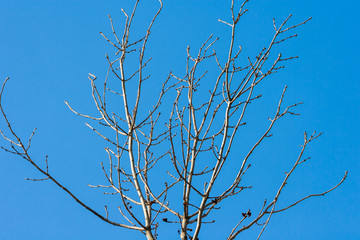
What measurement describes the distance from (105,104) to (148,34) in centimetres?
71

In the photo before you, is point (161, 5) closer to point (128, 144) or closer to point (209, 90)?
point (209, 90)

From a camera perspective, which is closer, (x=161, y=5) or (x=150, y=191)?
(x=150, y=191)

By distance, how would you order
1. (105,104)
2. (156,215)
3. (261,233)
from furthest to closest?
1. (105,104)
2. (156,215)
3. (261,233)

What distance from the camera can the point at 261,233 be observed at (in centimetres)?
327

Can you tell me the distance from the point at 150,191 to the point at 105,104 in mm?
834

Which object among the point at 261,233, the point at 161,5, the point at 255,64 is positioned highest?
the point at 161,5

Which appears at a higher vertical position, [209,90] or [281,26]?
[281,26]

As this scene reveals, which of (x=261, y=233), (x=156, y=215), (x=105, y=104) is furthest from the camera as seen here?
(x=105, y=104)

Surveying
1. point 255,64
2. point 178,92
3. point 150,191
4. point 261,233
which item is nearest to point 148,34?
point 178,92

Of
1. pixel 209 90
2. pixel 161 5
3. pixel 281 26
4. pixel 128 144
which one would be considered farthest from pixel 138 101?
pixel 281 26

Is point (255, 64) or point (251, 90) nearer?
point (251, 90)

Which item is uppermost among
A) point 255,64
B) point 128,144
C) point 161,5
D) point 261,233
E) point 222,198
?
point 161,5

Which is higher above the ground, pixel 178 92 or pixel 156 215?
pixel 178 92

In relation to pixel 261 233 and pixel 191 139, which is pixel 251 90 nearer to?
pixel 191 139
